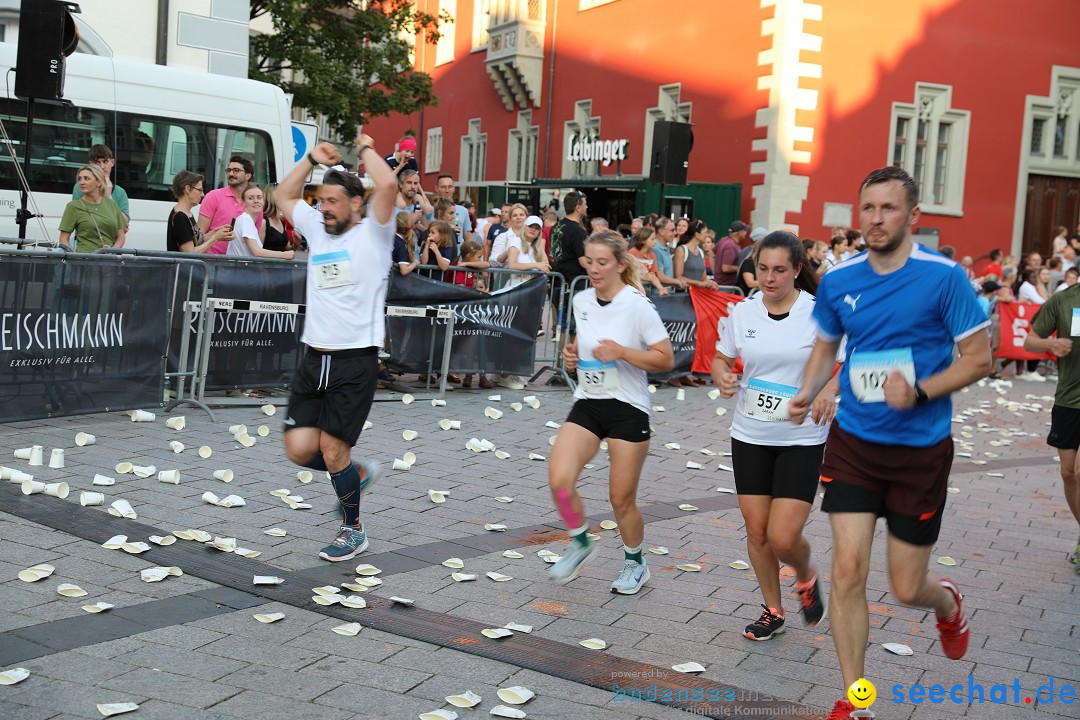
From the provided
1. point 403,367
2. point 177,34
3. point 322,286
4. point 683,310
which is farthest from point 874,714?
point 177,34

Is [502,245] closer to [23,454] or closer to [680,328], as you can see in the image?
[680,328]

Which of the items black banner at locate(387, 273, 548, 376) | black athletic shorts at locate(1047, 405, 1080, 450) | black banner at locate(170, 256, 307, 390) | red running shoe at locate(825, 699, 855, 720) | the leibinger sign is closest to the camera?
red running shoe at locate(825, 699, 855, 720)

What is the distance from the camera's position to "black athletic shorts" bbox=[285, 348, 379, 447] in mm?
6043

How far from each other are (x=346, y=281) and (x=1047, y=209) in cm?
2610

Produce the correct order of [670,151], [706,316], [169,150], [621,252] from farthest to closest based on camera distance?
[670,151]
[169,150]
[706,316]
[621,252]

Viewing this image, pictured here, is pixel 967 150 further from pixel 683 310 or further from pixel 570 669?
pixel 570 669

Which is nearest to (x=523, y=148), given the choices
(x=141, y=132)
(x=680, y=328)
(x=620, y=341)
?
(x=141, y=132)

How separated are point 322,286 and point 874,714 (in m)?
3.26

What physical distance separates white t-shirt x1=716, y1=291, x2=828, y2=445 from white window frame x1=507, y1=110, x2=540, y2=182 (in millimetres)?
30754

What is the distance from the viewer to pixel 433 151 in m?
43.6

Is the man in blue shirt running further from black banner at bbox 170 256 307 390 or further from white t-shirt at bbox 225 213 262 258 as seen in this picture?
white t-shirt at bbox 225 213 262 258

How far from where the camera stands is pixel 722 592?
6023mm

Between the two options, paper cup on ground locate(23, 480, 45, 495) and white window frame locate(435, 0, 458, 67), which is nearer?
paper cup on ground locate(23, 480, 45, 495)

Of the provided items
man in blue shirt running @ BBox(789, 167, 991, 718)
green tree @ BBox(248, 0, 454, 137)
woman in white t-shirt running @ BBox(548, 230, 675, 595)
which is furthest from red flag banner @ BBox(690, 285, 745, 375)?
green tree @ BBox(248, 0, 454, 137)
